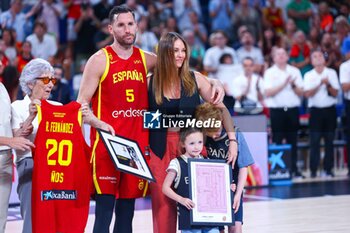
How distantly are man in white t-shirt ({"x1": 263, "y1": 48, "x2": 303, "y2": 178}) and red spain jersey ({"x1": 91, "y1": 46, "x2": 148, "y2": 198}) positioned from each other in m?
7.34

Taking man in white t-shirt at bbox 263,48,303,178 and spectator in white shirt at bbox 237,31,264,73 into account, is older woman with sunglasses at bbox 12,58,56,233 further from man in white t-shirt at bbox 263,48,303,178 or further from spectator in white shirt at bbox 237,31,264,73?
spectator in white shirt at bbox 237,31,264,73

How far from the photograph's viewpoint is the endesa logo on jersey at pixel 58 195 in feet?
22.9

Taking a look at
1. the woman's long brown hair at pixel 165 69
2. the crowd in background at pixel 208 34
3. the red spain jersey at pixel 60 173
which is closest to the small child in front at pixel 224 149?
the woman's long brown hair at pixel 165 69

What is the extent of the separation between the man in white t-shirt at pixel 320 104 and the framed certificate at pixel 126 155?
7.91 metres

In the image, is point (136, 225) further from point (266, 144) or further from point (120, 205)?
point (266, 144)

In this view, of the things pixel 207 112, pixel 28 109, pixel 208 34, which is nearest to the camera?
pixel 28 109

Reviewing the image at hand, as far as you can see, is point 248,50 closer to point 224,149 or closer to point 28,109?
point 224,149

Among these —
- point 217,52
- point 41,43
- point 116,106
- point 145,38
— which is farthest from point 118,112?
point 145,38

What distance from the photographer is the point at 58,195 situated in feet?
23.1

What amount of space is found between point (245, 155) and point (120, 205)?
1.23 metres

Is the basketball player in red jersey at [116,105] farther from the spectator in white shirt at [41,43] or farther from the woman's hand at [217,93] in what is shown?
the spectator in white shirt at [41,43]

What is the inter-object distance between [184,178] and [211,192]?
0.83 feet

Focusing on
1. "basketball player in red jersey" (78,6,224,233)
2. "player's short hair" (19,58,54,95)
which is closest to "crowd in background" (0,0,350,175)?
"player's short hair" (19,58,54,95)

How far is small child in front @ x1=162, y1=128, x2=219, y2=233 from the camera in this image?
7.12 m
